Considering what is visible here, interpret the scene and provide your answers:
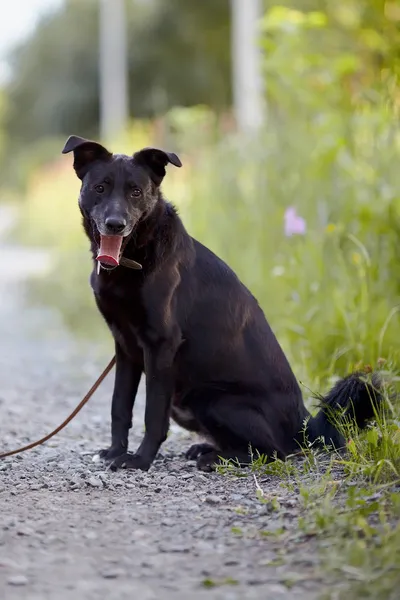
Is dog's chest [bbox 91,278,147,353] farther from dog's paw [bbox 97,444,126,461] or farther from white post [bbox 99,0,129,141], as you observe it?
white post [bbox 99,0,129,141]

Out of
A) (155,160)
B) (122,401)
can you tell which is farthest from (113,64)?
(122,401)

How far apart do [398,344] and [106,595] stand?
288cm

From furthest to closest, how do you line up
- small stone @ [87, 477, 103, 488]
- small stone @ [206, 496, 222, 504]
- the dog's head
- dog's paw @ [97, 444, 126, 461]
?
dog's paw @ [97, 444, 126, 461] < the dog's head < small stone @ [87, 477, 103, 488] < small stone @ [206, 496, 222, 504]

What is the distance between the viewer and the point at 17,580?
2.76 meters

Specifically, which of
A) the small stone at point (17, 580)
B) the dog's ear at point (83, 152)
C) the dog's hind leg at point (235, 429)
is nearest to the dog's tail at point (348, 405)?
the dog's hind leg at point (235, 429)

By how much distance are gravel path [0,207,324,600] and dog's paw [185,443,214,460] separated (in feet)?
0.26

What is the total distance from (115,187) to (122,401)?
0.90 meters

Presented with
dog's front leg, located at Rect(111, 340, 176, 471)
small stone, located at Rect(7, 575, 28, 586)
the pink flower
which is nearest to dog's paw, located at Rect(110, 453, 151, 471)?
dog's front leg, located at Rect(111, 340, 176, 471)

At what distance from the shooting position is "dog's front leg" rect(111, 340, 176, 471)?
13.1 ft

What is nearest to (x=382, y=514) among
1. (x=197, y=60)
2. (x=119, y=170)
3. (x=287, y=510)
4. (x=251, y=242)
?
(x=287, y=510)

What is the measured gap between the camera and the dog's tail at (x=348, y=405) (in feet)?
12.7

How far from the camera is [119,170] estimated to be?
4035 mm

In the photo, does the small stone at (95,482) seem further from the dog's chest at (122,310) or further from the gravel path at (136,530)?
the dog's chest at (122,310)

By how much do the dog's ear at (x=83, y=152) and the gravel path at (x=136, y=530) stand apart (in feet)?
3.98
